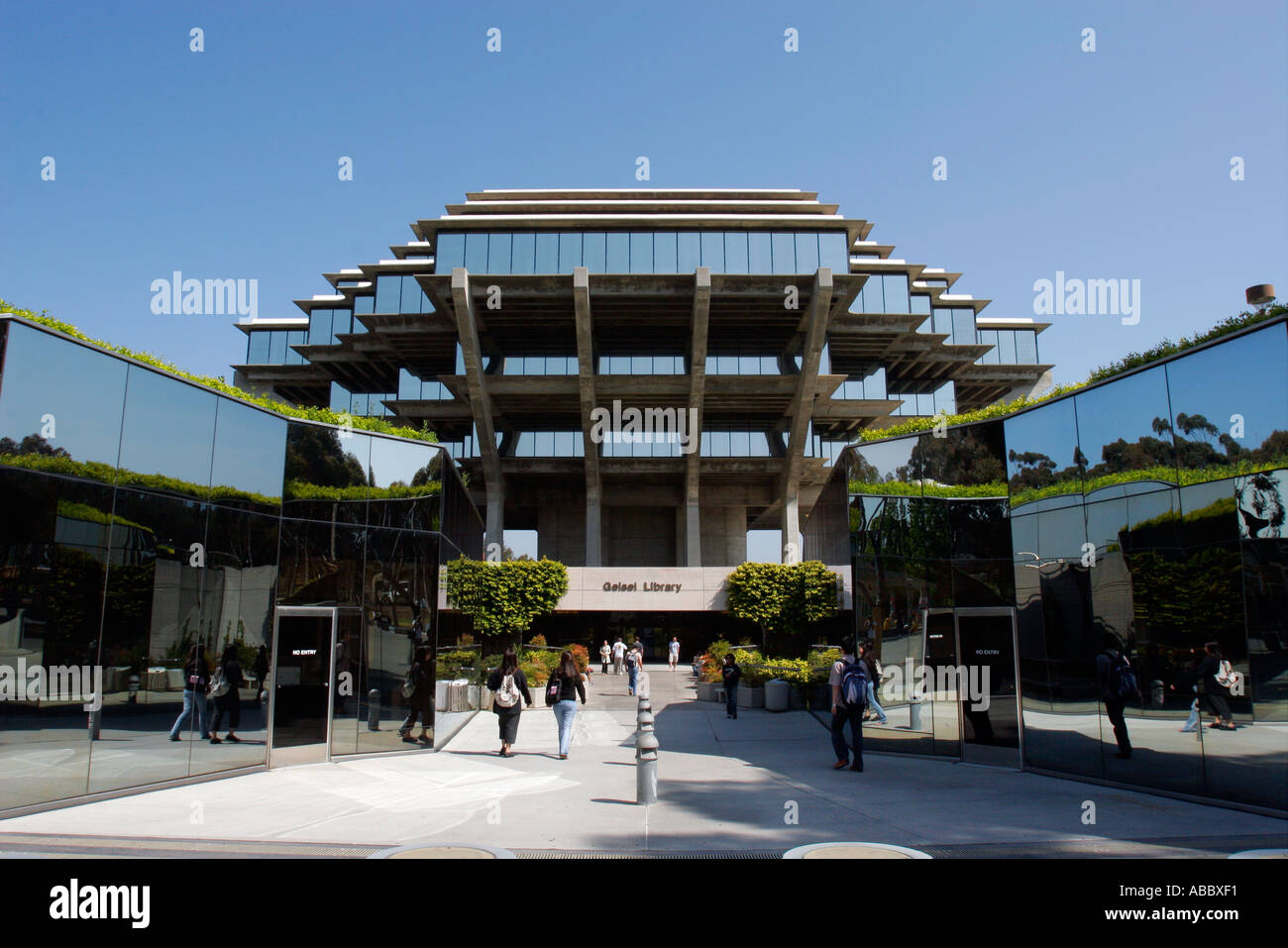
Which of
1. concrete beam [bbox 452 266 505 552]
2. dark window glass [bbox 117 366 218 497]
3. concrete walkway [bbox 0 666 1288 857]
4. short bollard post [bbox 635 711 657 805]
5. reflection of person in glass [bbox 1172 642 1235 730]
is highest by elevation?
concrete beam [bbox 452 266 505 552]

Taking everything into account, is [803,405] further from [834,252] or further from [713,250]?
[713,250]

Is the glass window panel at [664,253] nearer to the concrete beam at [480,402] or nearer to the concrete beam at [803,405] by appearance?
the concrete beam at [803,405]

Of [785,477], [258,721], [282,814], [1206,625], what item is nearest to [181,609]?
[258,721]

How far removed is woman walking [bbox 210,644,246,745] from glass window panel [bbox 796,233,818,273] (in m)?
32.0

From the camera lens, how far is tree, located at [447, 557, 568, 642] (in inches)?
1369

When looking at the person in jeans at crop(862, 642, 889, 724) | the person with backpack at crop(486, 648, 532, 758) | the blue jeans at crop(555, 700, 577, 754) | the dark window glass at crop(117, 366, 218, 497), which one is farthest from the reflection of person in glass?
the dark window glass at crop(117, 366, 218, 497)

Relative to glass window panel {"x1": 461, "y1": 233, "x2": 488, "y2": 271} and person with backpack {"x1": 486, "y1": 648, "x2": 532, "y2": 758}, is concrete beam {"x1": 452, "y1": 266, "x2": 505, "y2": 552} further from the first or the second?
person with backpack {"x1": 486, "y1": 648, "x2": 532, "y2": 758}

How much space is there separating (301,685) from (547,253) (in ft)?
95.8

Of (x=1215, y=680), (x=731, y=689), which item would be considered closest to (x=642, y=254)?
(x=731, y=689)

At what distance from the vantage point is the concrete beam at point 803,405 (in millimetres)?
35781

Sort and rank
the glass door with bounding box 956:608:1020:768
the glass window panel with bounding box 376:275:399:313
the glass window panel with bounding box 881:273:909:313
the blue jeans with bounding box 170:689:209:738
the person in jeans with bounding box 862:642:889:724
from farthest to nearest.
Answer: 1. the glass window panel with bounding box 881:273:909:313
2. the glass window panel with bounding box 376:275:399:313
3. the person in jeans with bounding box 862:642:889:724
4. the glass door with bounding box 956:608:1020:768
5. the blue jeans with bounding box 170:689:209:738

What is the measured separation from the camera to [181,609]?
10.6 m

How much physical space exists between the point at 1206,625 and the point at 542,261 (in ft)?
108
